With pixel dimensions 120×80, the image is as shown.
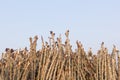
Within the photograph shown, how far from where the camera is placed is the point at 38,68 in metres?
4.36

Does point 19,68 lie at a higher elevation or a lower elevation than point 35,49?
lower

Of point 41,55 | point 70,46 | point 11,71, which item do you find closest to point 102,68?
point 70,46

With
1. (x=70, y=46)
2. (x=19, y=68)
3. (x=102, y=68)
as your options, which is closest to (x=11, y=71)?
(x=19, y=68)

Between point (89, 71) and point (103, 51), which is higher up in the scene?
point (103, 51)

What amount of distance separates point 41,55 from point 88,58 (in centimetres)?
66

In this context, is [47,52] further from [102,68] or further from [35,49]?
[102,68]

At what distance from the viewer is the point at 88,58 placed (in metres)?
4.43

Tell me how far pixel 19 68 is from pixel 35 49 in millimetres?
398

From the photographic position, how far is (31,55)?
14.3 feet

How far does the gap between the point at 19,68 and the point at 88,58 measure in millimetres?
968

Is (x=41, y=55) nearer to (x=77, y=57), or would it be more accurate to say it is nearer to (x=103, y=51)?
(x=77, y=57)

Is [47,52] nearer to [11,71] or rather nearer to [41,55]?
[41,55]

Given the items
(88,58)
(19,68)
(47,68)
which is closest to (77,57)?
(88,58)

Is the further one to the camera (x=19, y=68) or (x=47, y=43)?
(x=47, y=43)
